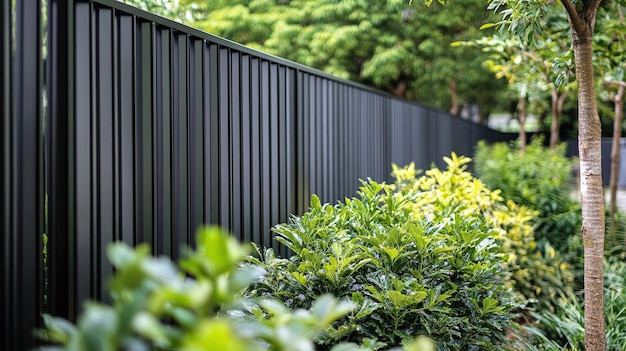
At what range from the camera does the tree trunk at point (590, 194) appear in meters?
3.34

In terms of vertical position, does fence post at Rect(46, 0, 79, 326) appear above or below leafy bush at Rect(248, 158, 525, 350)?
above

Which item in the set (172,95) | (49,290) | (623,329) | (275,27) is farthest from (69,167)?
(275,27)

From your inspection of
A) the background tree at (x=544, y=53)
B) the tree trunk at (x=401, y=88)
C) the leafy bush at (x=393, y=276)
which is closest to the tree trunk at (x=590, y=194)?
the background tree at (x=544, y=53)

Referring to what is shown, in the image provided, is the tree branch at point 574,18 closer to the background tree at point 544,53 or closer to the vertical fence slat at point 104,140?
the background tree at point 544,53

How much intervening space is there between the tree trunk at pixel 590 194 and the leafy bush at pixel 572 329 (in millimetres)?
491

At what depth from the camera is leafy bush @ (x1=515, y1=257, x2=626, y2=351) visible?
4020 mm

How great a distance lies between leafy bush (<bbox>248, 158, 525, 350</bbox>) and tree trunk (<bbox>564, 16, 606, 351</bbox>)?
0.41m

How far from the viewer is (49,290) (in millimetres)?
2119

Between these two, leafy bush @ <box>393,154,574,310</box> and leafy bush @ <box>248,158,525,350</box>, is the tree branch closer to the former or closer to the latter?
leafy bush @ <box>248,158,525,350</box>

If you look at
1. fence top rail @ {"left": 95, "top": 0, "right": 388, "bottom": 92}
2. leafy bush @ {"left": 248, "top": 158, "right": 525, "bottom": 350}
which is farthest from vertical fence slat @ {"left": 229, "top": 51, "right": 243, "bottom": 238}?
leafy bush @ {"left": 248, "top": 158, "right": 525, "bottom": 350}

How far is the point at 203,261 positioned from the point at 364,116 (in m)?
4.83

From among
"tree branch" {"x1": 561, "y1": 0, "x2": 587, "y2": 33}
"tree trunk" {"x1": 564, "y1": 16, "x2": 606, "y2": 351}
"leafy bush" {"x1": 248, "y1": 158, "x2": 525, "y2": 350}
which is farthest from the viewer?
"tree trunk" {"x1": 564, "y1": 16, "x2": 606, "y2": 351}

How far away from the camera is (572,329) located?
4254 mm

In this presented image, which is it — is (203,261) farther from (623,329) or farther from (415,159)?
(415,159)
